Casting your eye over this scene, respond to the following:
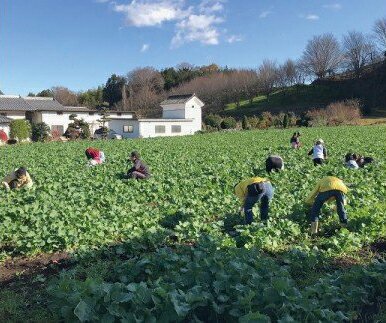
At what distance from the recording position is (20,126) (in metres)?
39.4

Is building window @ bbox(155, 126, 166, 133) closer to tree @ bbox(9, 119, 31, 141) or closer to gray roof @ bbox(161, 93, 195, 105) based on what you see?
gray roof @ bbox(161, 93, 195, 105)

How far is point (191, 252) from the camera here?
5.68 meters

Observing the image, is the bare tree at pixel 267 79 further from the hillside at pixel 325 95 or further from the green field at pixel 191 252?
the green field at pixel 191 252

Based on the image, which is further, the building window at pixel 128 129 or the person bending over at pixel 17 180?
the building window at pixel 128 129

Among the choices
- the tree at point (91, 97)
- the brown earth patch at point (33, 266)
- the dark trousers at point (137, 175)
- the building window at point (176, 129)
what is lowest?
the brown earth patch at point (33, 266)

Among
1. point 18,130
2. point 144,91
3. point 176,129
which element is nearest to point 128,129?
point 176,129

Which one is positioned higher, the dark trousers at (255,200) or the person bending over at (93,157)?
the person bending over at (93,157)

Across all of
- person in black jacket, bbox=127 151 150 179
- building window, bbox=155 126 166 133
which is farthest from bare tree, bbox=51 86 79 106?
person in black jacket, bbox=127 151 150 179

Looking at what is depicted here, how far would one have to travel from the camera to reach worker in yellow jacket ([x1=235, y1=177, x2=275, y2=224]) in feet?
23.7

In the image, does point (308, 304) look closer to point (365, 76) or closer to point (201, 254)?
point (201, 254)

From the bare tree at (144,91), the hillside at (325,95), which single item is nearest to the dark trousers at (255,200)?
the hillside at (325,95)

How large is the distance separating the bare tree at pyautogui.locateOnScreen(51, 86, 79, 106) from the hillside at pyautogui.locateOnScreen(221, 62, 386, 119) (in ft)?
103

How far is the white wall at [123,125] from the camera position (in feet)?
158

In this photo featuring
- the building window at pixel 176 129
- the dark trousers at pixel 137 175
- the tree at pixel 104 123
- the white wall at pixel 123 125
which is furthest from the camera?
the building window at pixel 176 129
